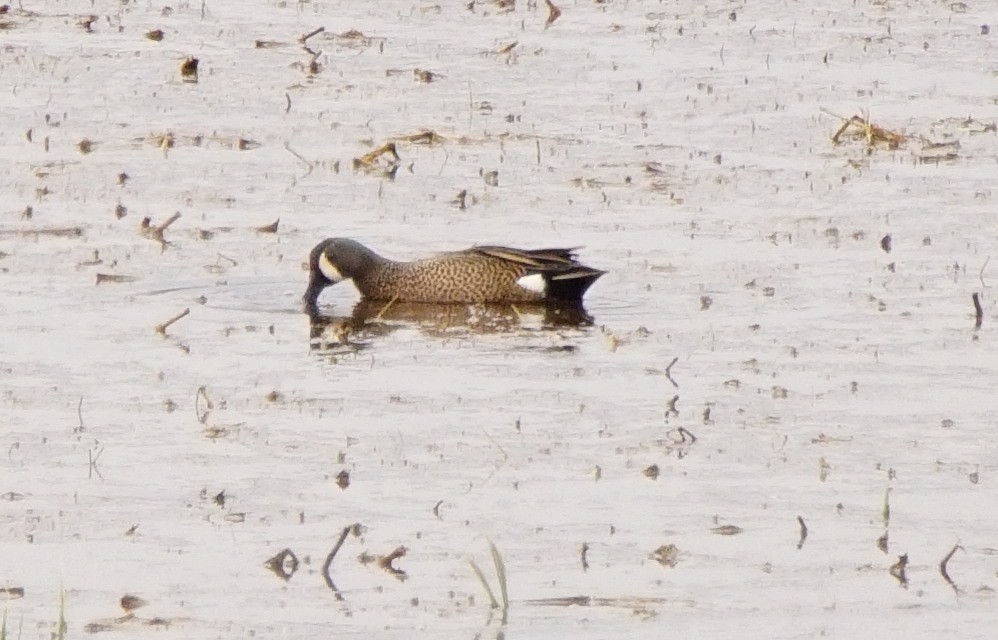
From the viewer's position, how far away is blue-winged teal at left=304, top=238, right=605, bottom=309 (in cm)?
1258

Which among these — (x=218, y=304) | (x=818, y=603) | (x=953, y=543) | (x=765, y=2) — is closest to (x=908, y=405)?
(x=953, y=543)

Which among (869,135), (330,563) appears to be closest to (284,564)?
(330,563)

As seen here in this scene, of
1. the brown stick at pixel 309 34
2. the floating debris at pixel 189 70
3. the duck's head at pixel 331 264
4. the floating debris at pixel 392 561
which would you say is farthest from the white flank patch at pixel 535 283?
the brown stick at pixel 309 34

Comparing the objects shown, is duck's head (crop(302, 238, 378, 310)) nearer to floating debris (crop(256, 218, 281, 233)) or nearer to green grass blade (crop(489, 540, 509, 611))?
floating debris (crop(256, 218, 281, 233))

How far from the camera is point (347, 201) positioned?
1457 centimetres

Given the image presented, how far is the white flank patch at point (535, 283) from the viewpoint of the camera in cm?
1261

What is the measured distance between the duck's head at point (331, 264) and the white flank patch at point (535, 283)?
80 cm

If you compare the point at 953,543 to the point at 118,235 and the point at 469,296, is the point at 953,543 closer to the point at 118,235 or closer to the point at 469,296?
the point at 469,296

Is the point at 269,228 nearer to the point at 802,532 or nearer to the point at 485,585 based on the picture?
the point at 802,532

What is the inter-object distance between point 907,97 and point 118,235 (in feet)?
21.1

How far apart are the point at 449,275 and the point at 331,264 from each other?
57cm

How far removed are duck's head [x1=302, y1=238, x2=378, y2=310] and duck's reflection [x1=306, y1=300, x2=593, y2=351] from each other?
16cm

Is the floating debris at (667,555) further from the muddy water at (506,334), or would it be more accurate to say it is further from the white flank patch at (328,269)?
the white flank patch at (328,269)

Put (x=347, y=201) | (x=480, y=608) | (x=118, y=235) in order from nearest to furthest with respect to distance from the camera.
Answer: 1. (x=480, y=608)
2. (x=118, y=235)
3. (x=347, y=201)
